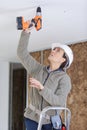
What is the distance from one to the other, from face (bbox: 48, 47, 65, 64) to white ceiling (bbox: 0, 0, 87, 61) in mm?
409

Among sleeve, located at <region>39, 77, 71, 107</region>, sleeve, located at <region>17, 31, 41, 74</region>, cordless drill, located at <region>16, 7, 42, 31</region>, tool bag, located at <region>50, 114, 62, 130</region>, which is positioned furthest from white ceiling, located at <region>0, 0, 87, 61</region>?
tool bag, located at <region>50, 114, 62, 130</region>

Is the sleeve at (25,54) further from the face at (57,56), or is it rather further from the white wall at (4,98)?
the white wall at (4,98)

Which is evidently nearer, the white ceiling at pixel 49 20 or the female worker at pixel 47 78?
the female worker at pixel 47 78

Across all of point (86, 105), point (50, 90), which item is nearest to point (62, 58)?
point (50, 90)

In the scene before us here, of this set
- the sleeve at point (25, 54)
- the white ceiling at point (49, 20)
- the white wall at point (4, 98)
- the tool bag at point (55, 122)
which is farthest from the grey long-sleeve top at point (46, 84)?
the white wall at point (4, 98)

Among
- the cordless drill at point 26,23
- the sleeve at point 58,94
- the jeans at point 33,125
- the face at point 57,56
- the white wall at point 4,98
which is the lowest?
the white wall at point 4,98

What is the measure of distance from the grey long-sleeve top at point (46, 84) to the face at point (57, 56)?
0.29 ft

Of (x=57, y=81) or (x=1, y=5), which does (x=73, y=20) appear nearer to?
(x=1, y=5)

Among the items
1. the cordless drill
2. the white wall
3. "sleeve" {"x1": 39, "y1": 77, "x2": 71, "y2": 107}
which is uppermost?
the cordless drill

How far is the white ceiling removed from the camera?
2.37 metres

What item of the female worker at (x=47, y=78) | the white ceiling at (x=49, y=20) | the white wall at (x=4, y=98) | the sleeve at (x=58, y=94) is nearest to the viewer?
the sleeve at (x=58, y=94)

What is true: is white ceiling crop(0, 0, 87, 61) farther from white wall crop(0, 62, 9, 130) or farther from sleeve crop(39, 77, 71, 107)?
white wall crop(0, 62, 9, 130)

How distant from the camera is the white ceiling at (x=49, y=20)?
237 centimetres

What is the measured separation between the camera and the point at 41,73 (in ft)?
7.10
